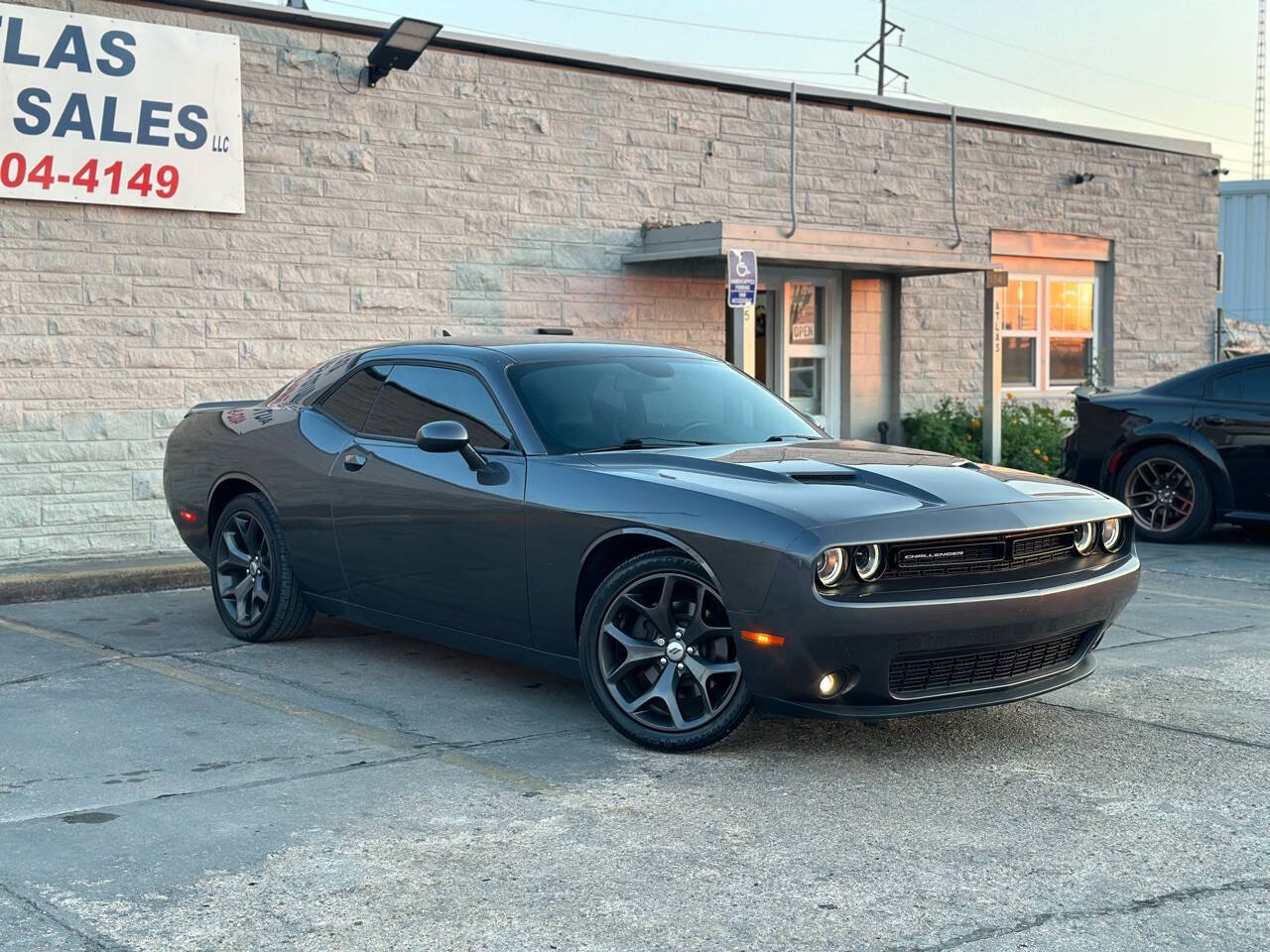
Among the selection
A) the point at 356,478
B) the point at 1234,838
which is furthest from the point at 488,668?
the point at 1234,838

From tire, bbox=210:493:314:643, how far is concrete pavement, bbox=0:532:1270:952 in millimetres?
392

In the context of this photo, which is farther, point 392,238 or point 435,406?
point 392,238

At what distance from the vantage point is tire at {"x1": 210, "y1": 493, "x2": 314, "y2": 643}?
7.47m

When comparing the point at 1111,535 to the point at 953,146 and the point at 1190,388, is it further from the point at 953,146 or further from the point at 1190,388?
the point at 953,146

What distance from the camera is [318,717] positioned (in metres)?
6.11

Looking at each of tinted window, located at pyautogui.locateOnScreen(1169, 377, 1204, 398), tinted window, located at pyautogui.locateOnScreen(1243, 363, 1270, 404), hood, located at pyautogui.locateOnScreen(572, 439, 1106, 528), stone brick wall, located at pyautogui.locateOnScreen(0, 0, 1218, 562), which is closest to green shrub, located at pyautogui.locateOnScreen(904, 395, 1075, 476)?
stone brick wall, located at pyautogui.locateOnScreen(0, 0, 1218, 562)

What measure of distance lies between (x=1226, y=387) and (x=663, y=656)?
753 centimetres

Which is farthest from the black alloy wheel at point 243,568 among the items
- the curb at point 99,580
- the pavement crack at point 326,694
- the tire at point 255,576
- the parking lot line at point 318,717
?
the curb at point 99,580

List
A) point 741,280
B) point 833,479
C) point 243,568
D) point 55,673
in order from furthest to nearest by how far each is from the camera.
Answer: point 741,280 < point 243,568 < point 55,673 < point 833,479

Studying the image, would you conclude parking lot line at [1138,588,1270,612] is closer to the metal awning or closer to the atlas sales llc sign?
the metal awning

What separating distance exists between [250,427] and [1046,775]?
449cm

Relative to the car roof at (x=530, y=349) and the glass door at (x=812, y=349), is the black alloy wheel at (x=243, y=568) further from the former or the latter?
the glass door at (x=812, y=349)

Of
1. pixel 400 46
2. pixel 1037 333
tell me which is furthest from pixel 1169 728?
pixel 1037 333

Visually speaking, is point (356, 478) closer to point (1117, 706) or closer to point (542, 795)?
point (542, 795)
